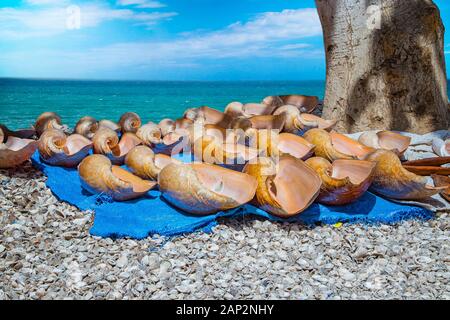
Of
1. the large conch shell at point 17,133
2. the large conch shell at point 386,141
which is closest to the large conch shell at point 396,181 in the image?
the large conch shell at point 386,141

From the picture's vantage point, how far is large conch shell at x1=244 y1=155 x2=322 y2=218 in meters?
2.02

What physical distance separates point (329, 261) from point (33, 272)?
1.29 meters

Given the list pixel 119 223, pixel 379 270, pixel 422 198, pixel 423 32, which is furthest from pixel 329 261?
pixel 423 32

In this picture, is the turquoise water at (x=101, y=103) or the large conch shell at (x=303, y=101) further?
the turquoise water at (x=101, y=103)

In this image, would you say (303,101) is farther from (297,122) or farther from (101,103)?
(101,103)

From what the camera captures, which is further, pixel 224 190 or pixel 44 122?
pixel 44 122

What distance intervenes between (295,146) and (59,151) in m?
1.60

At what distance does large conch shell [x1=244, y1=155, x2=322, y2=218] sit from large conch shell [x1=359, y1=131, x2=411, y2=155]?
0.98 meters

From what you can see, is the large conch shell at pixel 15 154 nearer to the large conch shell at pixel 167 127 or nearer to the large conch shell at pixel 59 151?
the large conch shell at pixel 59 151

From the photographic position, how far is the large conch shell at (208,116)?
11.8ft

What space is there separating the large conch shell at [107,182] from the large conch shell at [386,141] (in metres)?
1.65

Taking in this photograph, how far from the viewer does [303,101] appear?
430 centimetres

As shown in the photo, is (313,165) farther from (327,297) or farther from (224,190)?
(327,297)

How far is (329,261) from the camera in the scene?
1.76 meters
